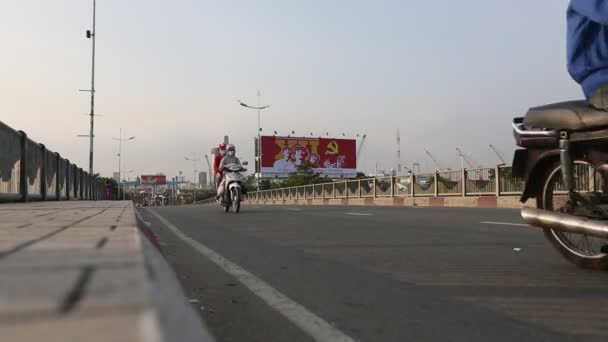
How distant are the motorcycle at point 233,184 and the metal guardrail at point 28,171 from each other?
4505mm

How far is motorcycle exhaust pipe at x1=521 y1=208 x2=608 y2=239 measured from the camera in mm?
4090

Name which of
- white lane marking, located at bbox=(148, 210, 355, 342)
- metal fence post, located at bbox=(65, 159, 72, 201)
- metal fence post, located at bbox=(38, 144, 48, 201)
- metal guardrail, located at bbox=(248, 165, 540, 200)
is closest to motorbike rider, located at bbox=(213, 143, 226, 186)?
metal fence post, located at bbox=(38, 144, 48, 201)

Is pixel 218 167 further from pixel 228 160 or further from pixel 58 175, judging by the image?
pixel 58 175

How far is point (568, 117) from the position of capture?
4363mm

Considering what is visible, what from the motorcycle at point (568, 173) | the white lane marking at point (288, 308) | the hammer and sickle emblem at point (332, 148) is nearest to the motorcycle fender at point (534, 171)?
the motorcycle at point (568, 173)

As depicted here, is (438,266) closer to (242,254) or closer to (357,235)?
(242,254)

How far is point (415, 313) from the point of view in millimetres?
3523

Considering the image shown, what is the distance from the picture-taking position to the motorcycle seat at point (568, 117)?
4168mm

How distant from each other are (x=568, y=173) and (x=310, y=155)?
260 ft

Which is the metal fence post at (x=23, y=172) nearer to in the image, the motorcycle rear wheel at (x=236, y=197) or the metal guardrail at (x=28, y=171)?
the metal guardrail at (x=28, y=171)

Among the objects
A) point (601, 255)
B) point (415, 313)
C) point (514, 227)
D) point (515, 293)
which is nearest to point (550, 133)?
point (601, 255)

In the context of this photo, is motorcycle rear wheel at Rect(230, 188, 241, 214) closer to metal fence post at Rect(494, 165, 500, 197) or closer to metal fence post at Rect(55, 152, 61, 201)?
metal fence post at Rect(55, 152, 61, 201)

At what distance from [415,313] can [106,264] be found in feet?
9.02

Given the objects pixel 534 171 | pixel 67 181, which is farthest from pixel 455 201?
pixel 534 171
